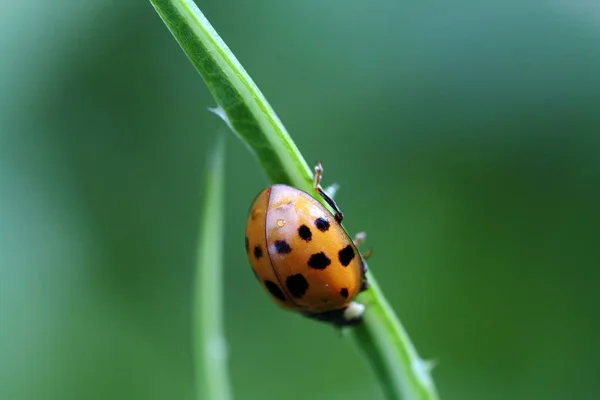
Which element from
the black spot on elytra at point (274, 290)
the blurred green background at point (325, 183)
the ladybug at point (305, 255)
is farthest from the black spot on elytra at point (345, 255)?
the blurred green background at point (325, 183)

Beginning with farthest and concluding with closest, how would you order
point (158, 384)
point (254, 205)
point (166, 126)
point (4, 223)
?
point (166, 126) → point (158, 384) → point (4, 223) → point (254, 205)

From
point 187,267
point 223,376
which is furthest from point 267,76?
point 223,376

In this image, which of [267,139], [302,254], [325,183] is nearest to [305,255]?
[302,254]

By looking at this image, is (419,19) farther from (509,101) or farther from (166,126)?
(166,126)

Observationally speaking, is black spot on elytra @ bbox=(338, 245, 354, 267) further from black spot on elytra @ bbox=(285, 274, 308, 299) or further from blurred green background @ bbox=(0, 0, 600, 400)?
blurred green background @ bbox=(0, 0, 600, 400)

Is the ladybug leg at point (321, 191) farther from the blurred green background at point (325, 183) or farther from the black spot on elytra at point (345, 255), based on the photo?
the blurred green background at point (325, 183)

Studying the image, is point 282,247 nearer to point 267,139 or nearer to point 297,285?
point 297,285
